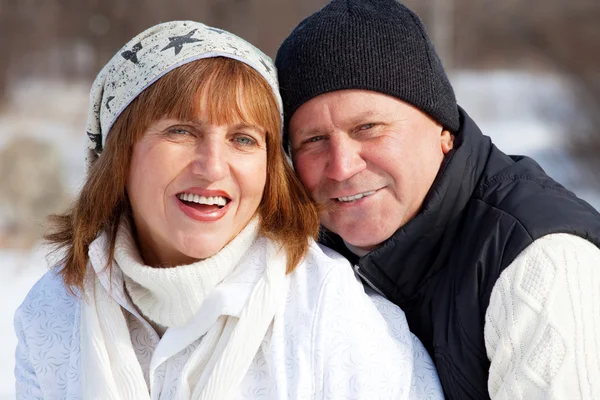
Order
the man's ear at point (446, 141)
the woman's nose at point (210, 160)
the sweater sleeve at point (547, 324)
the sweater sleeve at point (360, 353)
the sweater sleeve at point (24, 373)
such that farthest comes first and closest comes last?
the man's ear at point (446, 141) < the sweater sleeve at point (24, 373) < the woman's nose at point (210, 160) < the sweater sleeve at point (360, 353) < the sweater sleeve at point (547, 324)

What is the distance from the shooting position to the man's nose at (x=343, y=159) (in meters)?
2.36

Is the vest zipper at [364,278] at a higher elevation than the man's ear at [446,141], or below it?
below

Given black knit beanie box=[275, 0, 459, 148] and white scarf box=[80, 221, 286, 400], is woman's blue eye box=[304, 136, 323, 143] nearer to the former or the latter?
black knit beanie box=[275, 0, 459, 148]

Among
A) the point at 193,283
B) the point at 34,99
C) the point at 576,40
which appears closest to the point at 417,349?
the point at 193,283

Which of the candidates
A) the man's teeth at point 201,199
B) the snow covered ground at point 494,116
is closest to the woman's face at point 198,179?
the man's teeth at point 201,199

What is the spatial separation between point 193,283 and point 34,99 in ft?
51.4

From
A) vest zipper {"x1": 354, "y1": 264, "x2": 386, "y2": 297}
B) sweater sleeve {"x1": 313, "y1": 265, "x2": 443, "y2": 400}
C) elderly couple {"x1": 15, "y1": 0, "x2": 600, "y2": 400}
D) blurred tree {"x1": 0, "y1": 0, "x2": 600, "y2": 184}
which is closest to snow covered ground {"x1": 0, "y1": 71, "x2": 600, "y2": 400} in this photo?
blurred tree {"x1": 0, "y1": 0, "x2": 600, "y2": 184}

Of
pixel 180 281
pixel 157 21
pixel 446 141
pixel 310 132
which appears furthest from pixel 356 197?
pixel 157 21

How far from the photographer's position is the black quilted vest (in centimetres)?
207

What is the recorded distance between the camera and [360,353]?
2.01 m

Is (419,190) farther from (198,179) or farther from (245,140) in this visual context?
(198,179)

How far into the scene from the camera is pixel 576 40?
15.7 meters

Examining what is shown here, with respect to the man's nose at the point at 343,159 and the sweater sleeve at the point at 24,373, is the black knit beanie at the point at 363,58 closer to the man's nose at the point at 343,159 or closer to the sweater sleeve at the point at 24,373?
the man's nose at the point at 343,159

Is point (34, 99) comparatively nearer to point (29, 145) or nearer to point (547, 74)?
point (29, 145)
